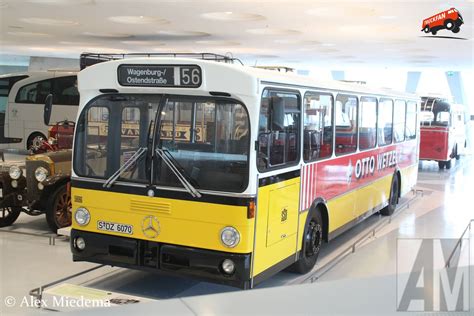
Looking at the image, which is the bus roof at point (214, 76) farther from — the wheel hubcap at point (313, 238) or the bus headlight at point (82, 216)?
the wheel hubcap at point (313, 238)

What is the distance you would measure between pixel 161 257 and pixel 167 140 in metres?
1.06

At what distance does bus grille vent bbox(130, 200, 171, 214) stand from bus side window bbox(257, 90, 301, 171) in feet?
3.01

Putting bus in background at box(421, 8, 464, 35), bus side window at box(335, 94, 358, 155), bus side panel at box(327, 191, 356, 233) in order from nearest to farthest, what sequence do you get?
1. bus side panel at box(327, 191, 356, 233)
2. bus side window at box(335, 94, 358, 155)
3. bus in background at box(421, 8, 464, 35)

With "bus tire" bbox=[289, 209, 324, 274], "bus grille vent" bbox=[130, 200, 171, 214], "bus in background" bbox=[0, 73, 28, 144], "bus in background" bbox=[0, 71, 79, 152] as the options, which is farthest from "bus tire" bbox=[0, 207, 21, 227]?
"bus in background" bbox=[0, 73, 28, 144]

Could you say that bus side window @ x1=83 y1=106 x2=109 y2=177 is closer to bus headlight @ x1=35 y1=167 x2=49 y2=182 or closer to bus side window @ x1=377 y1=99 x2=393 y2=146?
bus headlight @ x1=35 y1=167 x2=49 y2=182

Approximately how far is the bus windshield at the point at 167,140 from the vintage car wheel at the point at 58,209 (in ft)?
7.84

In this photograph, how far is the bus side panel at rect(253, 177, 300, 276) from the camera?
5.14 meters

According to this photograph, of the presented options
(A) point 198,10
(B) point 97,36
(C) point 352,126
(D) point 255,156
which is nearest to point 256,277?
(D) point 255,156

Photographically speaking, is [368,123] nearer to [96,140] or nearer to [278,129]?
[278,129]

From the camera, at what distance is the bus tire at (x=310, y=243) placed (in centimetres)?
621

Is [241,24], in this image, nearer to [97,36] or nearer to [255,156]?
[97,36]

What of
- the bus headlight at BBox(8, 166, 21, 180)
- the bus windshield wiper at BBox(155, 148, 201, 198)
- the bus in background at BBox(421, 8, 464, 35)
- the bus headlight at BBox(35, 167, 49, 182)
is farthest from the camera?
the bus in background at BBox(421, 8, 464, 35)

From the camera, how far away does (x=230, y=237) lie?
196 inches

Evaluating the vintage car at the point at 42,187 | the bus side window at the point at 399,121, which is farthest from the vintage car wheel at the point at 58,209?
the bus side window at the point at 399,121
